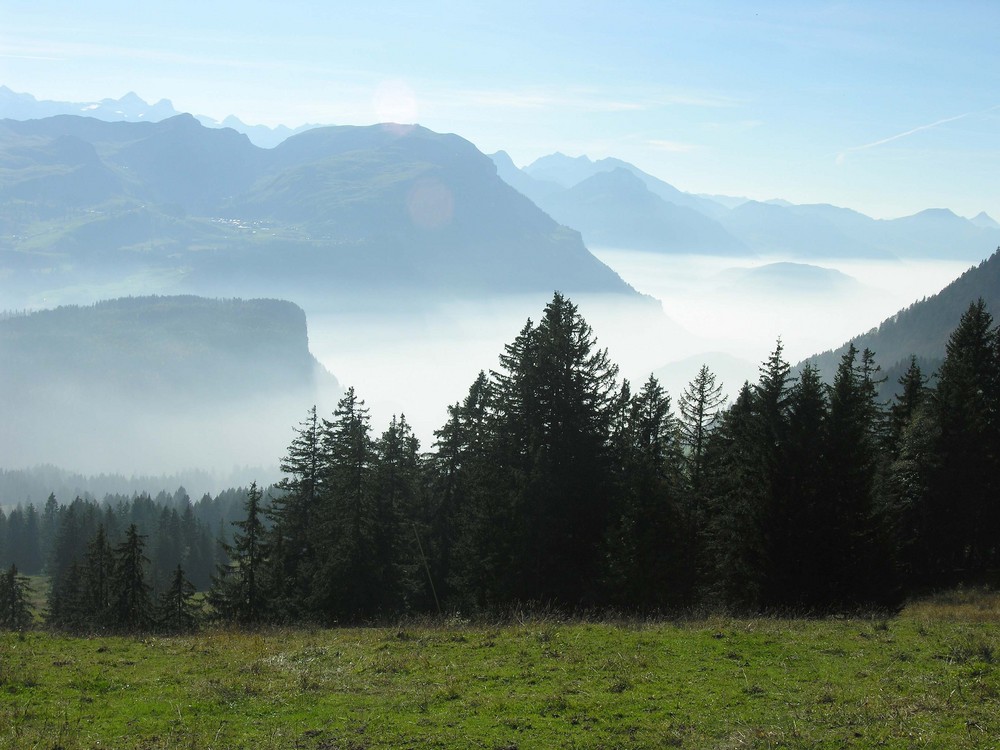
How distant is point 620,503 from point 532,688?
19143 mm

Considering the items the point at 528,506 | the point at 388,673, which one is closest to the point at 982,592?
the point at 528,506

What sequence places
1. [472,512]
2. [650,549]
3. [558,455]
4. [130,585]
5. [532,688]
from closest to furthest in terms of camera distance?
[532,688], [650,549], [558,455], [472,512], [130,585]

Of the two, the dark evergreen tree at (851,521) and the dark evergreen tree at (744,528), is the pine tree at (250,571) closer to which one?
the dark evergreen tree at (744,528)

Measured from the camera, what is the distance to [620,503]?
32.8m

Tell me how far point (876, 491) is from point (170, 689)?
26.5m

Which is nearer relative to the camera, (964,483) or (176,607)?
(964,483)

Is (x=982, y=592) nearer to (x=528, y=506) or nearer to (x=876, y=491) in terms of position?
(x=876, y=491)

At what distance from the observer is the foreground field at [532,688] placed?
11.8 meters

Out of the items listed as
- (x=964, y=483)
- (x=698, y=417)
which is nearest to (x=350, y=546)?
(x=698, y=417)

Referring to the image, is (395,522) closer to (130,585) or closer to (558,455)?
(558,455)

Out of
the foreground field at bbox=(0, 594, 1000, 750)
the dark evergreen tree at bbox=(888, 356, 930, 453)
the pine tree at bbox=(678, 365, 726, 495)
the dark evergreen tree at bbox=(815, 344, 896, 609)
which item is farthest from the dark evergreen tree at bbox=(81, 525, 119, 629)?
the dark evergreen tree at bbox=(888, 356, 930, 453)

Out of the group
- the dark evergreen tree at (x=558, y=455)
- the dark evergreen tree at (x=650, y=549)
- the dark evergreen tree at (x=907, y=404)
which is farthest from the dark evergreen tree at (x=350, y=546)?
the dark evergreen tree at (x=907, y=404)

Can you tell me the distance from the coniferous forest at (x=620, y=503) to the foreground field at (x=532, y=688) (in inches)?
275

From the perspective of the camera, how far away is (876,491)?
1187 inches
